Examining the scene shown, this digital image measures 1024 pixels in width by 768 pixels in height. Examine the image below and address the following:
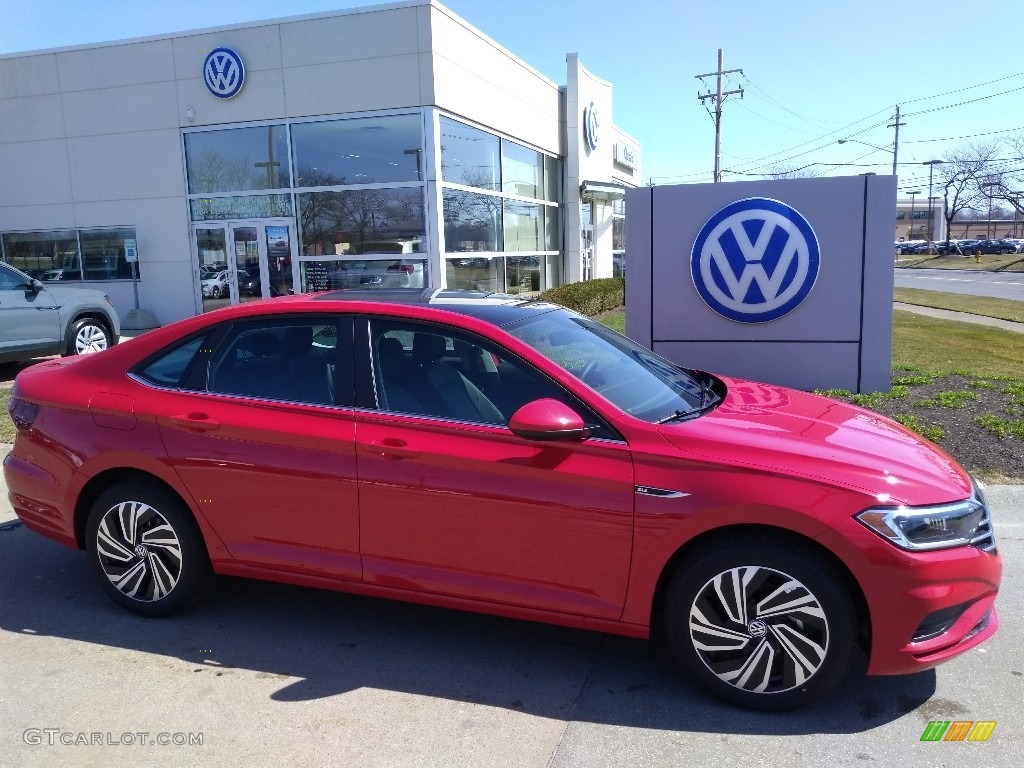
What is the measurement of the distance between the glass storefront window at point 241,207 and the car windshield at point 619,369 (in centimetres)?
1269

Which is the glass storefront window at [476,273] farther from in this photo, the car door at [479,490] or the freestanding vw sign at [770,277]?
the car door at [479,490]

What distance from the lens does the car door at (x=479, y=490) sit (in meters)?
3.27

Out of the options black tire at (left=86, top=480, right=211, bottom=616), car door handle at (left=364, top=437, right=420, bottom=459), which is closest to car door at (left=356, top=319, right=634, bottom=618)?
car door handle at (left=364, top=437, right=420, bottom=459)

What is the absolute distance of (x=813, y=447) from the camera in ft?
10.6

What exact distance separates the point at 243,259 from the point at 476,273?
472 centimetres

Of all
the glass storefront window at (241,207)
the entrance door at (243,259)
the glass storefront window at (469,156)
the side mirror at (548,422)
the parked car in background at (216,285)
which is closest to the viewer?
the side mirror at (548,422)

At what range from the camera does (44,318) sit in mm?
10773

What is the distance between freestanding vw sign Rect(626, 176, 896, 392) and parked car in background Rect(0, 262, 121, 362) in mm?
7463

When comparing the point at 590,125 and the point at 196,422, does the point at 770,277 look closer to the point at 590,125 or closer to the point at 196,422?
the point at 196,422

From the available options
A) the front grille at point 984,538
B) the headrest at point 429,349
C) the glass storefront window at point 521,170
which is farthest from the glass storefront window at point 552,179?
the front grille at point 984,538

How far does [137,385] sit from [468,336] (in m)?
1.73

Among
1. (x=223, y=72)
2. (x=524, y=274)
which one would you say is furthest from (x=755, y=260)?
(x=524, y=274)

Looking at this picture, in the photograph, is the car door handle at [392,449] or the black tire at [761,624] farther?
the car door handle at [392,449]

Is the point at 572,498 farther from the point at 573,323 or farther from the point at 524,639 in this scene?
the point at 573,323
